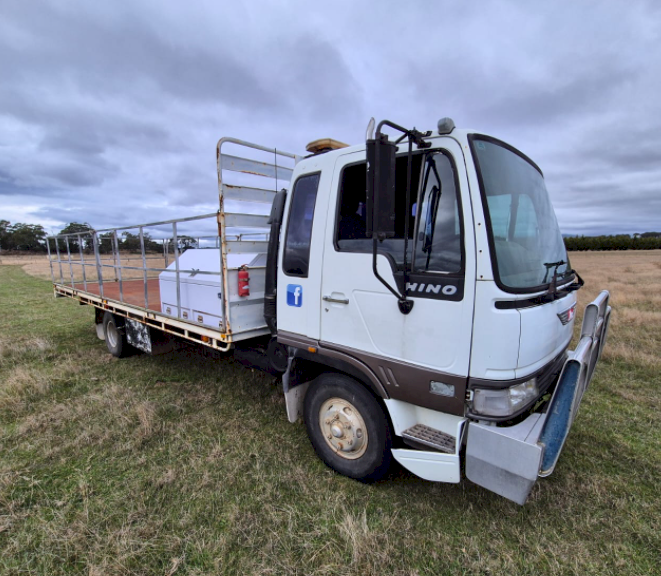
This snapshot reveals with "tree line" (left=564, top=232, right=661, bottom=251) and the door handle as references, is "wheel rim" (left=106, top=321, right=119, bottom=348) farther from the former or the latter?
"tree line" (left=564, top=232, right=661, bottom=251)

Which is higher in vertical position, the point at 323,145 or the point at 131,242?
the point at 323,145

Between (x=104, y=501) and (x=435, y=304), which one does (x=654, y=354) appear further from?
(x=104, y=501)

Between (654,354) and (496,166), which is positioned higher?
(496,166)

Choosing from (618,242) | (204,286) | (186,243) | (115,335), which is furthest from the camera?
(618,242)

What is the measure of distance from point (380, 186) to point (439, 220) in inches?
17.9

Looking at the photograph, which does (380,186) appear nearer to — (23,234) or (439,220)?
(439,220)

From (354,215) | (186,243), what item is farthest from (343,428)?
(186,243)

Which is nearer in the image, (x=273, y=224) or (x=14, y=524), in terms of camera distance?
(x=14, y=524)

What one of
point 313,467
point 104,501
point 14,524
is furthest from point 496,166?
point 14,524

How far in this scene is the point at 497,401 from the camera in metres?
2.06

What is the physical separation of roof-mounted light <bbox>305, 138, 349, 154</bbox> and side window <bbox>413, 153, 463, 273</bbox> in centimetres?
103

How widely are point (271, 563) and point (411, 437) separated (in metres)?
1.13

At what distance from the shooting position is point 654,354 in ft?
18.1

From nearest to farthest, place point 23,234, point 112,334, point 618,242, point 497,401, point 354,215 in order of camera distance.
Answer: point 497,401 → point 354,215 → point 112,334 → point 618,242 → point 23,234
